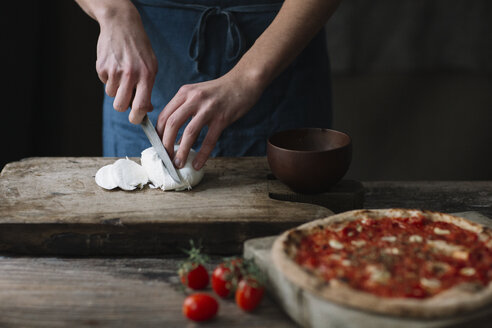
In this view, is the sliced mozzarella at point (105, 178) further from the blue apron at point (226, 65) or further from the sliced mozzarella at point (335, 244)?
the sliced mozzarella at point (335, 244)

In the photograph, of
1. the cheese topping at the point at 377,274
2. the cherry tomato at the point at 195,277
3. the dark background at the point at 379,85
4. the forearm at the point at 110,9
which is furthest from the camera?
the dark background at the point at 379,85

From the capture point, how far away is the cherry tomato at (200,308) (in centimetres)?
104

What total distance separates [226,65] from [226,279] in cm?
99

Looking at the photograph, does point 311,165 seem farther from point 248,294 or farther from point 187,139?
point 248,294

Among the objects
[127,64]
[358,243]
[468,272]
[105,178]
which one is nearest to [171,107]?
[127,64]

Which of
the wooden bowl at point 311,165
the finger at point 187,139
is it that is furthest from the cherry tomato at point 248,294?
the finger at point 187,139

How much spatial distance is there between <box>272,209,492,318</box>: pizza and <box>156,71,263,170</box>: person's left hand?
0.48m

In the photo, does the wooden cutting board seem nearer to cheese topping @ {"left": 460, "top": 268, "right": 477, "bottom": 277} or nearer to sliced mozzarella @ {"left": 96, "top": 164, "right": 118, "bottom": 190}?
sliced mozzarella @ {"left": 96, "top": 164, "right": 118, "bottom": 190}

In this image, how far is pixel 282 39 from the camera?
1.65 meters

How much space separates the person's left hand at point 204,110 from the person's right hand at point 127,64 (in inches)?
3.4

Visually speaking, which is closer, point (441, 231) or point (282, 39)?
point (441, 231)

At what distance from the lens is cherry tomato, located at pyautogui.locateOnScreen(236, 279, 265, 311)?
3.55ft

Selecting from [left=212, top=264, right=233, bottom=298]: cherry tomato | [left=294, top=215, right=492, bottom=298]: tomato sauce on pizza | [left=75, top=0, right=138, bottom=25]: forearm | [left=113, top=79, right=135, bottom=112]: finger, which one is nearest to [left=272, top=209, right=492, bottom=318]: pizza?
[left=294, top=215, right=492, bottom=298]: tomato sauce on pizza

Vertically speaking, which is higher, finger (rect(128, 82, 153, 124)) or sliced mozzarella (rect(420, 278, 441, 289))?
finger (rect(128, 82, 153, 124))
